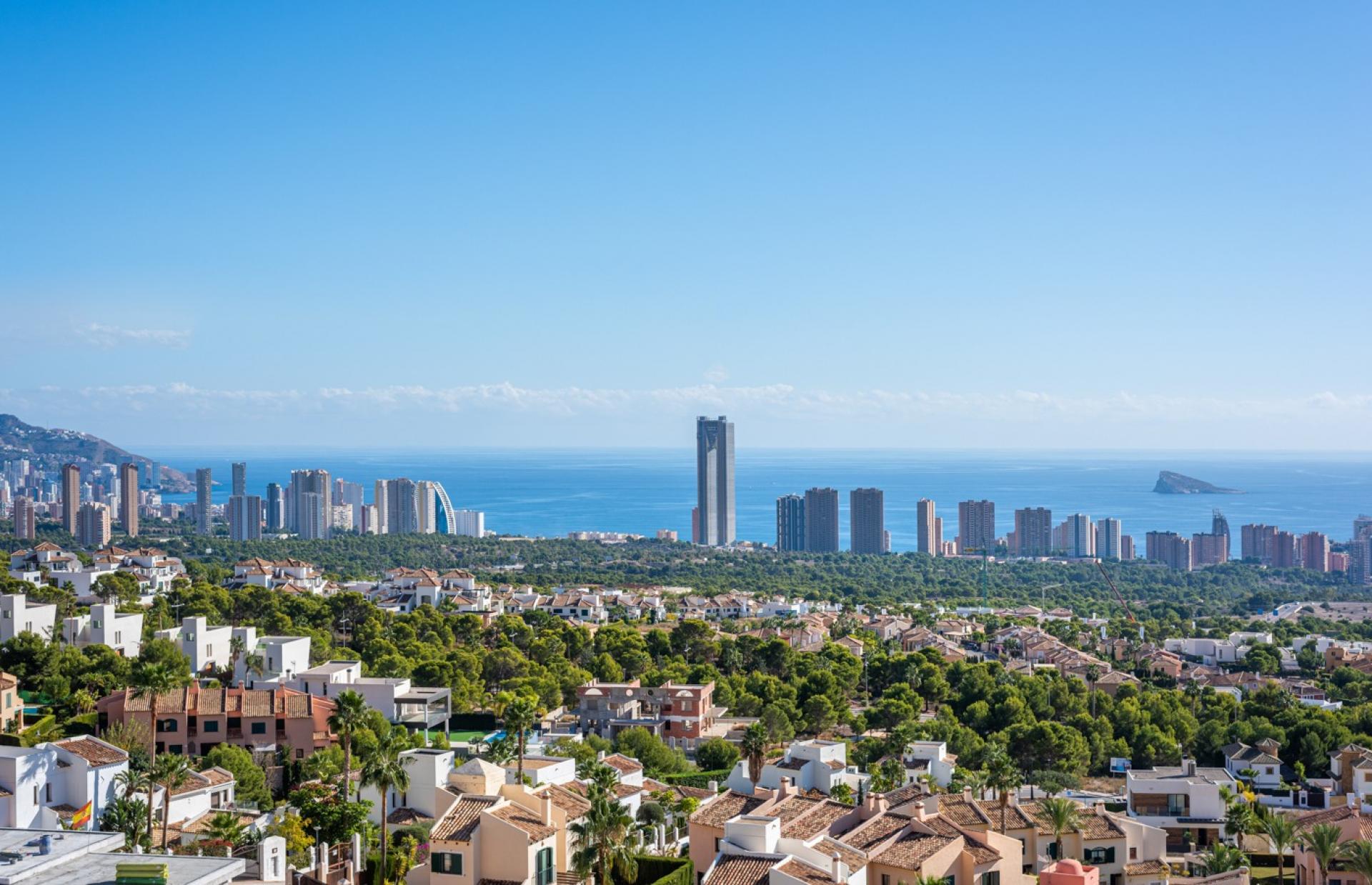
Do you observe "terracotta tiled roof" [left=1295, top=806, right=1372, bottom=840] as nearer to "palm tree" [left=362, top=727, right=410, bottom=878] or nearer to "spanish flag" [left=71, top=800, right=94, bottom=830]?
"palm tree" [left=362, top=727, right=410, bottom=878]

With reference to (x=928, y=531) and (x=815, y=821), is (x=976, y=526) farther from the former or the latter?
(x=815, y=821)

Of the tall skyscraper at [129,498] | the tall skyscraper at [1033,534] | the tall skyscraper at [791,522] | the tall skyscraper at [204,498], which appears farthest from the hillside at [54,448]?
the tall skyscraper at [1033,534]

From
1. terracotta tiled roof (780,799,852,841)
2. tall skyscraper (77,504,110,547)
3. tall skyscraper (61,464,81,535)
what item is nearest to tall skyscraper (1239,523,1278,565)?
tall skyscraper (77,504,110,547)

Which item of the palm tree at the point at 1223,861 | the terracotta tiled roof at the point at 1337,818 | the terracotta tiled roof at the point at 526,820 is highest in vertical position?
the terracotta tiled roof at the point at 526,820

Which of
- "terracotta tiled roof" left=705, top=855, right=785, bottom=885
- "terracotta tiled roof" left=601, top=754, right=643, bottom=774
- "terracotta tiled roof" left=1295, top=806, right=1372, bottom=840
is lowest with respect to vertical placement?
"terracotta tiled roof" left=1295, top=806, right=1372, bottom=840

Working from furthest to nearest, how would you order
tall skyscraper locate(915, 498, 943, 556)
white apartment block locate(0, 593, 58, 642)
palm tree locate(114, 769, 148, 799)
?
tall skyscraper locate(915, 498, 943, 556), white apartment block locate(0, 593, 58, 642), palm tree locate(114, 769, 148, 799)

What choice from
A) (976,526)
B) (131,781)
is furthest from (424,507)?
(131,781)

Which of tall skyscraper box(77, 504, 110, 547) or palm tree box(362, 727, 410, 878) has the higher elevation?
palm tree box(362, 727, 410, 878)

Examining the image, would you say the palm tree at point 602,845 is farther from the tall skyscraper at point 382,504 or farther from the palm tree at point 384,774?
the tall skyscraper at point 382,504
